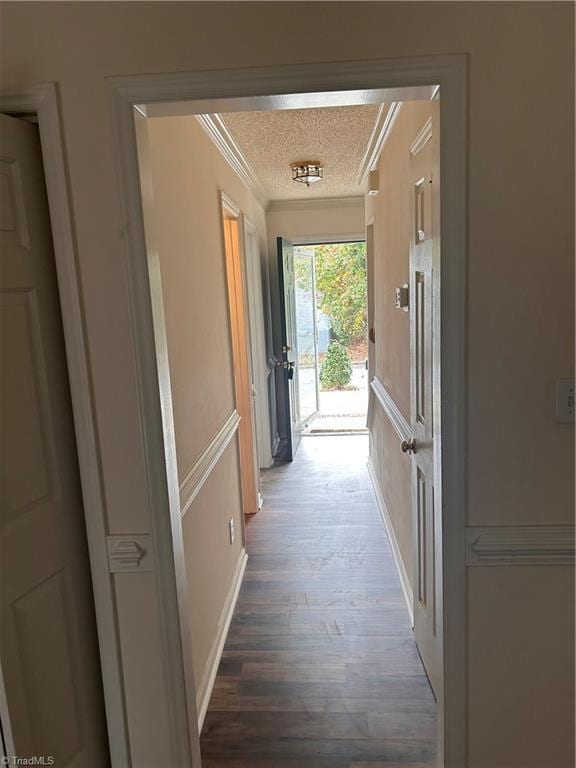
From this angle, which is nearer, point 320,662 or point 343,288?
point 320,662

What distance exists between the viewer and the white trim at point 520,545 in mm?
1362

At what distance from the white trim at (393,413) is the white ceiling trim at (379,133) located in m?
1.38

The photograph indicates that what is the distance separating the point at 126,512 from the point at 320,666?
1302 millimetres

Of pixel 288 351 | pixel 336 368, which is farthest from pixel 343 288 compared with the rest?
pixel 288 351

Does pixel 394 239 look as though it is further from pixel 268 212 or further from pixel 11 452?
pixel 268 212

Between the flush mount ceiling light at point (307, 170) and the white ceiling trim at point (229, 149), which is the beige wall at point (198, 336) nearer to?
the white ceiling trim at point (229, 149)

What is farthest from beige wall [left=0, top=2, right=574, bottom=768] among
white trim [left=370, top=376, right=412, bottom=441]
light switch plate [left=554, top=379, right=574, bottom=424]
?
white trim [left=370, top=376, right=412, bottom=441]

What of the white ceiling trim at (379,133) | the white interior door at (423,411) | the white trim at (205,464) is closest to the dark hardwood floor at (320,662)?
the white interior door at (423,411)

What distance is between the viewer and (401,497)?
2.70 metres

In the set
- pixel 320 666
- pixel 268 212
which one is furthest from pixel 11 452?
pixel 268 212

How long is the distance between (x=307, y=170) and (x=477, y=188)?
2.57m

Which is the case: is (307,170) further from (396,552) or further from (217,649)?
(217,649)

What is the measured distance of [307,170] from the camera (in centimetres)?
357

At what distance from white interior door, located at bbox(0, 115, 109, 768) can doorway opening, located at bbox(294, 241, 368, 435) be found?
445 centimetres
